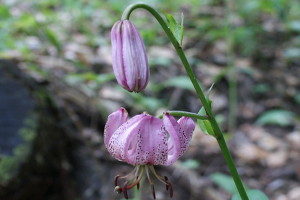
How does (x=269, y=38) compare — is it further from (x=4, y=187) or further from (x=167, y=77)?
(x=4, y=187)

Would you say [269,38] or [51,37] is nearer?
[51,37]

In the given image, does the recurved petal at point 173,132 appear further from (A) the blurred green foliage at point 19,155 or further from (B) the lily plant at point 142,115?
(A) the blurred green foliage at point 19,155

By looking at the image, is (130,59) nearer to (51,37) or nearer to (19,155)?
(19,155)

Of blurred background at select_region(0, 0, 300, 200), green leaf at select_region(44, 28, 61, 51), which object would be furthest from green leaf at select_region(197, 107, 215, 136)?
green leaf at select_region(44, 28, 61, 51)

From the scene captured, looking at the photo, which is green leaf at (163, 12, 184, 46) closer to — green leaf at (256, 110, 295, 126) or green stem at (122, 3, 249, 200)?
green stem at (122, 3, 249, 200)

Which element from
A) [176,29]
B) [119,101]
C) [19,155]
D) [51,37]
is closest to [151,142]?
[176,29]

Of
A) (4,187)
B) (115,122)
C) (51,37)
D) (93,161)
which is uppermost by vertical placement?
(51,37)

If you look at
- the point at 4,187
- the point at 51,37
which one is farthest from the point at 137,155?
the point at 51,37
